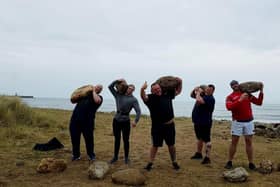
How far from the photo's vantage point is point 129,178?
5707 mm

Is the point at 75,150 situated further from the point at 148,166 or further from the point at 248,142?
the point at 248,142

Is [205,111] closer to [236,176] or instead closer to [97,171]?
[236,176]

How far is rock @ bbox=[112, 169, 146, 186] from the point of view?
565 centimetres

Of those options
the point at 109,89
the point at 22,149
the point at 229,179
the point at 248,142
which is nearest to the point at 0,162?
the point at 22,149

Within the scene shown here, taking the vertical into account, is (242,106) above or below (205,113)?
above

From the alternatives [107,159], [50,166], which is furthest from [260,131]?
[50,166]

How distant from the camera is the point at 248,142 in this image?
6.60m

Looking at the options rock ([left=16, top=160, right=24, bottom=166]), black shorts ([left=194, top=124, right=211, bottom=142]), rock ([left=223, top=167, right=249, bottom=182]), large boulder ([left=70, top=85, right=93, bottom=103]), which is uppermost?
large boulder ([left=70, top=85, right=93, bottom=103])

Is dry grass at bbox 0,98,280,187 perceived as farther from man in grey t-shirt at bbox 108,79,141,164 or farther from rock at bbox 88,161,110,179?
man in grey t-shirt at bbox 108,79,141,164

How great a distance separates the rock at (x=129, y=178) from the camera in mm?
5652

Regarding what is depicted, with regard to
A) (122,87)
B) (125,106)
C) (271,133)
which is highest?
(122,87)

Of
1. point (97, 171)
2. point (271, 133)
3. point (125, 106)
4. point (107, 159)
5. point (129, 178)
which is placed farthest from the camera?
point (271, 133)

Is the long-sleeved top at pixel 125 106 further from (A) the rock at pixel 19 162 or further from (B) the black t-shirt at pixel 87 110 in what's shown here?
(A) the rock at pixel 19 162

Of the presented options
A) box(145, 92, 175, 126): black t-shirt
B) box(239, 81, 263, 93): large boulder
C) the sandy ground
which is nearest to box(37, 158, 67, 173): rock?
the sandy ground
